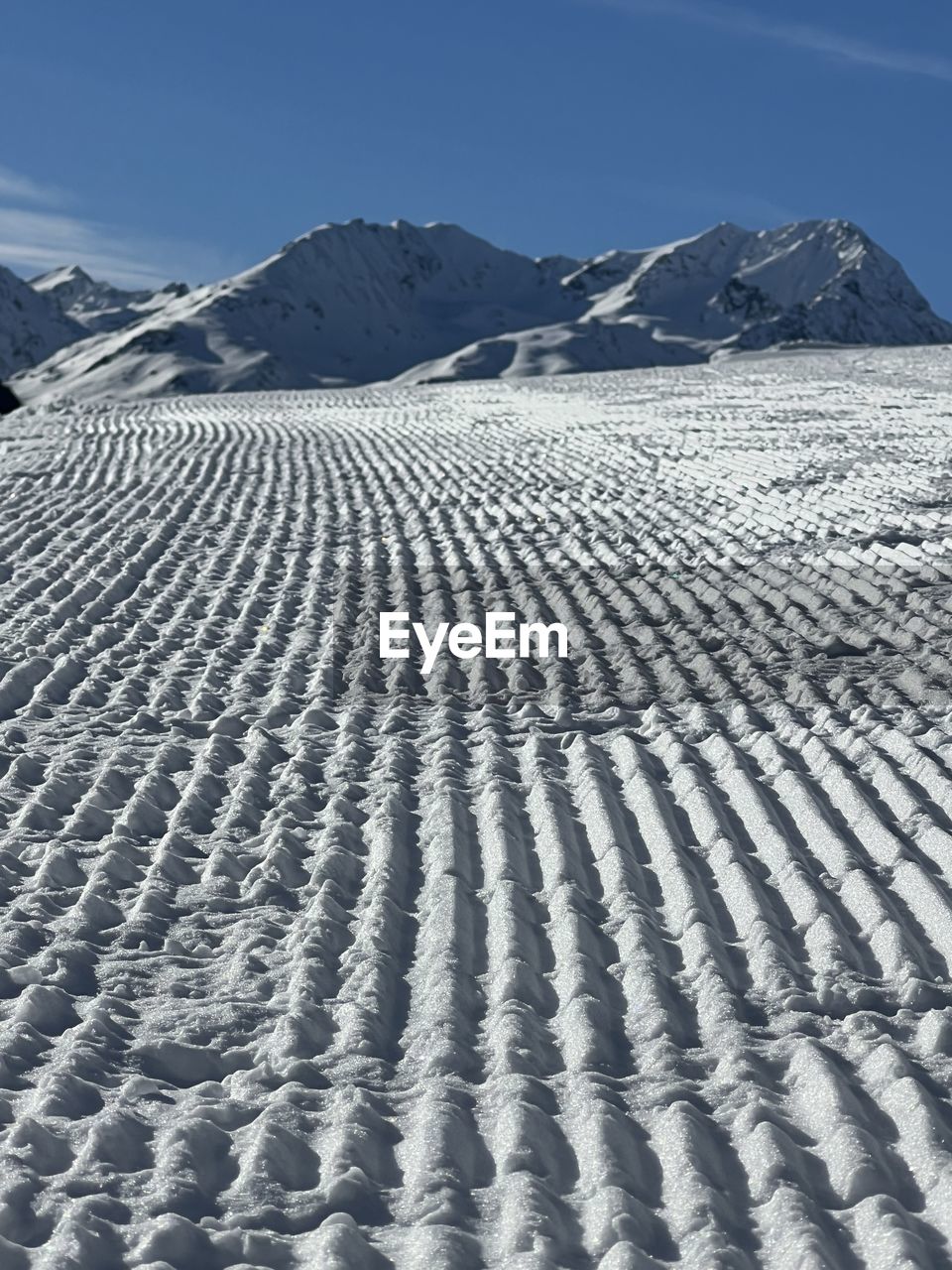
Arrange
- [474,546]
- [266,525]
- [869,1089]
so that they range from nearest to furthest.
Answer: [869,1089] < [474,546] < [266,525]

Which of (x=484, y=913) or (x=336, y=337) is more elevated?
(x=484, y=913)

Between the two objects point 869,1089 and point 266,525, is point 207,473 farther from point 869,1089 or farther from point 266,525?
point 869,1089

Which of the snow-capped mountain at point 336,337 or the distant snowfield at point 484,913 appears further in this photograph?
the snow-capped mountain at point 336,337

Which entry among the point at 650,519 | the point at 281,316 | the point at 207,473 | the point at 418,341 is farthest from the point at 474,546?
the point at 418,341

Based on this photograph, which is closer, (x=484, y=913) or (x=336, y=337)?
(x=484, y=913)

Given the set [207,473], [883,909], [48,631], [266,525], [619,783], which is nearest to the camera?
[883,909]

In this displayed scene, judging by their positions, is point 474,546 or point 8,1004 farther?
point 474,546

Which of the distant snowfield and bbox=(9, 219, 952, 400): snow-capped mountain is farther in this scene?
bbox=(9, 219, 952, 400): snow-capped mountain

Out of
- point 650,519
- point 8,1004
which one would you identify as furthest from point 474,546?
point 8,1004
